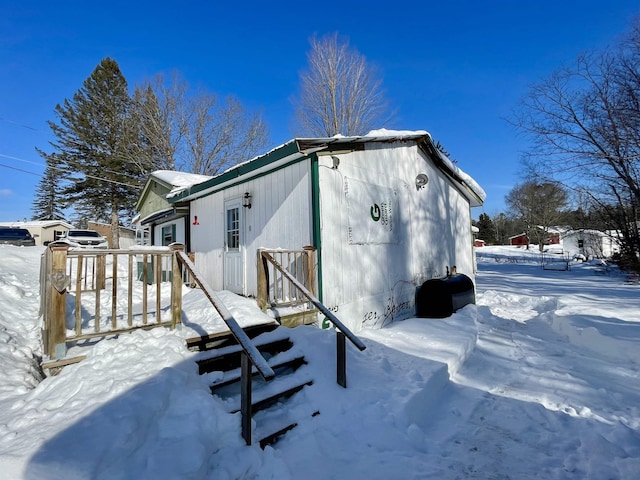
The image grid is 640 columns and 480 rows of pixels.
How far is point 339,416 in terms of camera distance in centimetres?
285

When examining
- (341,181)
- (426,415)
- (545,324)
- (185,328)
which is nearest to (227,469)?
(185,328)

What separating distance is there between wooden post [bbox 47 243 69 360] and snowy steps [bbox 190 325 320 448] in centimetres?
109

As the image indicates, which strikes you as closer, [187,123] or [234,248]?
[234,248]

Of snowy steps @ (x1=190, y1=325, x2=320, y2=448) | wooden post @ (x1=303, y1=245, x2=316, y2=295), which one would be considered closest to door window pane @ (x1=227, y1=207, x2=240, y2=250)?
wooden post @ (x1=303, y1=245, x2=316, y2=295)

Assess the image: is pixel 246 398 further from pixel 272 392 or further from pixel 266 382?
pixel 266 382

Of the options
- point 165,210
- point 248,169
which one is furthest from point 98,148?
point 248,169

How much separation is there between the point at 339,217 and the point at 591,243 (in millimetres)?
28704

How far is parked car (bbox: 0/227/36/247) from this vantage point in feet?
52.9

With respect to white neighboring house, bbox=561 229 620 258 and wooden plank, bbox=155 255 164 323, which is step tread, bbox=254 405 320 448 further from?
white neighboring house, bbox=561 229 620 258

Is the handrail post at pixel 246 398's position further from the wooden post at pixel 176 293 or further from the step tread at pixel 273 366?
the wooden post at pixel 176 293

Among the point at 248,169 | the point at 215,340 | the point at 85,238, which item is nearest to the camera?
the point at 215,340

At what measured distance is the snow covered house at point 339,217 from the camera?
5066 mm

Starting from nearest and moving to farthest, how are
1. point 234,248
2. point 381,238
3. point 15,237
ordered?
point 381,238
point 234,248
point 15,237


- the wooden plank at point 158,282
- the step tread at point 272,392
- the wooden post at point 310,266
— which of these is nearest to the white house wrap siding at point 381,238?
the wooden post at point 310,266
